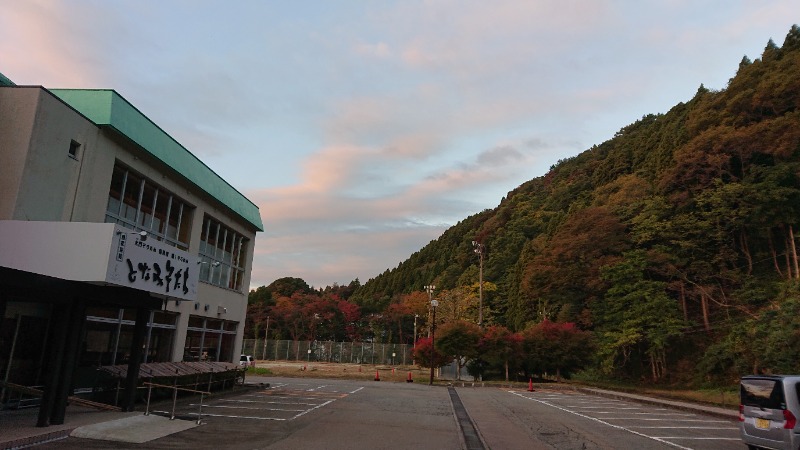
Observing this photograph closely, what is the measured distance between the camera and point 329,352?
2489 inches

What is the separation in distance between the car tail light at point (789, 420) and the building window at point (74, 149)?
55.3 ft

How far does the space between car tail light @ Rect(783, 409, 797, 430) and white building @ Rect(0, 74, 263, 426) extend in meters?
13.0

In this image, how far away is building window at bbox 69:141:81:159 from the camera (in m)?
12.5

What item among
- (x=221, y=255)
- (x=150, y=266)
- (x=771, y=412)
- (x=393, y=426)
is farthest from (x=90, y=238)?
(x=771, y=412)

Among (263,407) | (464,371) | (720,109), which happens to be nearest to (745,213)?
(720,109)

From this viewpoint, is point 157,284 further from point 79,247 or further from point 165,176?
point 165,176

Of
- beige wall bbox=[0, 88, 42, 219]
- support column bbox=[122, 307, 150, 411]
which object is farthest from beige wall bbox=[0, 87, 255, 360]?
support column bbox=[122, 307, 150, 411]

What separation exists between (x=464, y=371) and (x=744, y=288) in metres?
22.2

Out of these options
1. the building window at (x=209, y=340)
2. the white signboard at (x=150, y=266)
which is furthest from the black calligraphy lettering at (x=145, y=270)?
the building window at (x=209, y=340)

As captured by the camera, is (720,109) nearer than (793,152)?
No

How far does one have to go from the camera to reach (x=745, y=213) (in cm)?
3394

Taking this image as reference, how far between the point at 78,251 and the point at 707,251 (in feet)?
133

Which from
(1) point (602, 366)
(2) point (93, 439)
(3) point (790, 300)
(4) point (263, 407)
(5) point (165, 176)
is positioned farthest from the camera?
(1) point (602, 366)

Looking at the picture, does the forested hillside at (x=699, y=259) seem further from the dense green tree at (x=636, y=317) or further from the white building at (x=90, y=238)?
the white building at (x=90, y=238)
